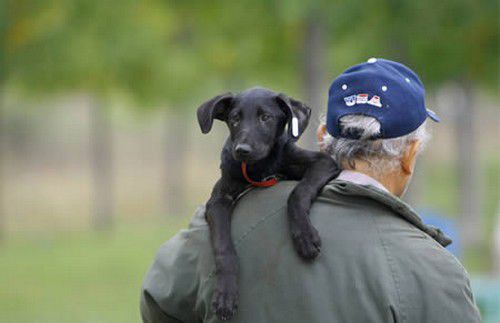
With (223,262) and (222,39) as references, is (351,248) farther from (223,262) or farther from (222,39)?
(222,39)

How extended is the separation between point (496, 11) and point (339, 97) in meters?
7.53

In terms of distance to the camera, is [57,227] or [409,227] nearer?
[409,227]

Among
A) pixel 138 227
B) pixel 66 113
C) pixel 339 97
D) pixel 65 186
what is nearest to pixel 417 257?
pixel 339 97

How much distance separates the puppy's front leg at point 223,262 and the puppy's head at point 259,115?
0.29 metres

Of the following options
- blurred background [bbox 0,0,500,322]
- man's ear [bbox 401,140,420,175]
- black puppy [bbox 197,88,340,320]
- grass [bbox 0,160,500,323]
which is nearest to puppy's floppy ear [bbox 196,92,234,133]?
black puppy [bbox 197,88,340,320]

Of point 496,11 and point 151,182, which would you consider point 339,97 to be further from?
point 151,182

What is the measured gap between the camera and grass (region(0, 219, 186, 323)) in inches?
392

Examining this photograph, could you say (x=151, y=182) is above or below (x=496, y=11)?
below

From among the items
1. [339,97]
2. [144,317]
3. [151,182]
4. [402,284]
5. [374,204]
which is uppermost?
[339,97]

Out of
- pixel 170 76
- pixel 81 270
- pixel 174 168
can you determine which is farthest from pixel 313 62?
pixel 174 168

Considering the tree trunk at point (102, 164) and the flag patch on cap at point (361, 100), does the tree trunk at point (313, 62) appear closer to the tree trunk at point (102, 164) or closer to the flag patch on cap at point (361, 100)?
the flag patch on cap at point (361, 100)

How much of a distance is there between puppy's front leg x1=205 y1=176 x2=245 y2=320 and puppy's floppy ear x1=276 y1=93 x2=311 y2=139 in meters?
0.40

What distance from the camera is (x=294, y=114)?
3186 millimetres

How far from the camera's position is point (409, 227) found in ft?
8.91
